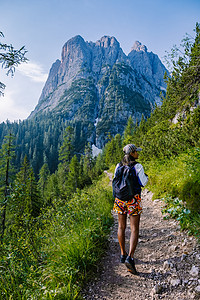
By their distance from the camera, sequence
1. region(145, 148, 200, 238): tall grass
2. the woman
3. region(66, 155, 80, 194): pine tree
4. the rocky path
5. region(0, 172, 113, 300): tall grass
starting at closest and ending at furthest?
region(0, 172, 113, 300): tall grass
the rocky path
the woman
region(145, 148, 200, 238): tall grass
region(66, 155, 80, 194): pine tree

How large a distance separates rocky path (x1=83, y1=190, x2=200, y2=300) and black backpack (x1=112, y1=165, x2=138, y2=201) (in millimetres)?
1244

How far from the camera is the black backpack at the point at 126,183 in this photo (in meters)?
2.91

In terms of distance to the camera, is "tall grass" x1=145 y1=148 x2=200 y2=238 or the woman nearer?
the woman

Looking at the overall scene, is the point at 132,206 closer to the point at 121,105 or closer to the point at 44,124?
the point at 44,124

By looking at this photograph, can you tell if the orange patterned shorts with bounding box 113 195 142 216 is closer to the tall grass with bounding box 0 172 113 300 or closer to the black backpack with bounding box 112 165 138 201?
the black backpack with bounding box 112 165 138 201

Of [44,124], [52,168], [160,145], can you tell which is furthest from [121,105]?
[160,145]

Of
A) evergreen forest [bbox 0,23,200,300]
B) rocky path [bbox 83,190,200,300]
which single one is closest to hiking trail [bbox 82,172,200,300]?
rocky path [bbox 83,190,200,300]

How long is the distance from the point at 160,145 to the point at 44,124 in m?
163

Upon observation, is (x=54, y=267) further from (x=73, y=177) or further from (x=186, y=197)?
(x=73, y=177)

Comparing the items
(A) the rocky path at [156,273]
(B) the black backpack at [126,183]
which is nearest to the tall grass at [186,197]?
(A) the rocky path at [156,273]

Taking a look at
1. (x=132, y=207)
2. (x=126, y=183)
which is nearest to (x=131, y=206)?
(x=132, y=207)

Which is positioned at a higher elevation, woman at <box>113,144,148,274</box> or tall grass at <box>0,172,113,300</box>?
woman at <box>113,144,148,274</box>

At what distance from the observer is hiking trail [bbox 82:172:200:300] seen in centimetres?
221

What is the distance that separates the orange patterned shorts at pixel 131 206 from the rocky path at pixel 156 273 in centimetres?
93
